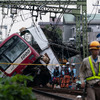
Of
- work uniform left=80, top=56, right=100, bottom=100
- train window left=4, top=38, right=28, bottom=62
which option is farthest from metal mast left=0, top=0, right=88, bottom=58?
work uniform left=80, top=56, right=100, bottom=100

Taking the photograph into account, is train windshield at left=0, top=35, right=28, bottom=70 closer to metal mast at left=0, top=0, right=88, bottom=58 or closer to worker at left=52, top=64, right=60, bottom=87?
worker at left=52, top=64, right=60, bottom=87

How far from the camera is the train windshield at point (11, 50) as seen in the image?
18750mm

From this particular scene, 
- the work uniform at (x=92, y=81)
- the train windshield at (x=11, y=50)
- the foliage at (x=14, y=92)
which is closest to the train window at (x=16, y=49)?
the train windshield at (x=11, y=50)

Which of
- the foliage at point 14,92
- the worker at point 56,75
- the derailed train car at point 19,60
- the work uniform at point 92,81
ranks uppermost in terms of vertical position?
the foliage at point 14,92

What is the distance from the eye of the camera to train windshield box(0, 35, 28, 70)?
738 inches

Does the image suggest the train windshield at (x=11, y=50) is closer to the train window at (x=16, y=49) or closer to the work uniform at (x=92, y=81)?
the train window at (x=16, y=49)

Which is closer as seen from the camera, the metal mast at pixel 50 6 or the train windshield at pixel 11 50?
the train windshield at pixel 11 50

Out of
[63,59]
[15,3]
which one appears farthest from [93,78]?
[15,3]

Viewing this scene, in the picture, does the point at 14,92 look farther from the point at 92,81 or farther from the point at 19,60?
the point at 19,60

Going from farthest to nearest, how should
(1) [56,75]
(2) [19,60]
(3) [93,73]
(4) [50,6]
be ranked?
(4) [50,6] < (2) [19,60] < (1) [56,75] < (3) [93,73]

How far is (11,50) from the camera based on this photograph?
18.9 metres

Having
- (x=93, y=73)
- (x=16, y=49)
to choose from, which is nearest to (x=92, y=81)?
(x=93, y=73)

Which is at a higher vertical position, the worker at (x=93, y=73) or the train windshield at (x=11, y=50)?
Answer: the worker at (x=93, y=73)

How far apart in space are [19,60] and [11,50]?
2.42 feet
